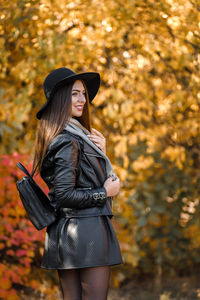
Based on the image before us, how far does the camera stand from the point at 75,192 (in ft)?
7.28

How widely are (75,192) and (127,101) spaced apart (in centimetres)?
254

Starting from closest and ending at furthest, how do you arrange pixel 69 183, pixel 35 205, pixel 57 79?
pixel 69 183
pixel 35 205
pixel 57 79

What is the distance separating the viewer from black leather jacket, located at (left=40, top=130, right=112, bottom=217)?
2.21 metres

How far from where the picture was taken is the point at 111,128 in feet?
20.1

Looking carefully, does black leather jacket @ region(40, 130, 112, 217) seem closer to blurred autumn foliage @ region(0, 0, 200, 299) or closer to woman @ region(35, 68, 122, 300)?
woman @ region(35, 68, 122, 300)

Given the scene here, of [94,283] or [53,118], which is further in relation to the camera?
[53,118]

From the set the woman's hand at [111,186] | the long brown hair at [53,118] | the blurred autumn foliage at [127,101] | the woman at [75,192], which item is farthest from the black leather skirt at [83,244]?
the blurred autumn foliage at [127,101]

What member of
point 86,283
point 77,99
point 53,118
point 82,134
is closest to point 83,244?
point 86,283

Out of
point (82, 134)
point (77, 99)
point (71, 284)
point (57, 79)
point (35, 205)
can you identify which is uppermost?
point (57, 79)

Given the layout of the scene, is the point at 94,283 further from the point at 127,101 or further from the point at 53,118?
the point at 127,101

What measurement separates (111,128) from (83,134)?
3.76 meters

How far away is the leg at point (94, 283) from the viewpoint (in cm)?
220

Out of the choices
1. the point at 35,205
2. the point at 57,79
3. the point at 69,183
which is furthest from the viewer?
the point at 57,79

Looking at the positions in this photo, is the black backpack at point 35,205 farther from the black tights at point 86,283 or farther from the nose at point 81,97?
the nose at point 81,97
